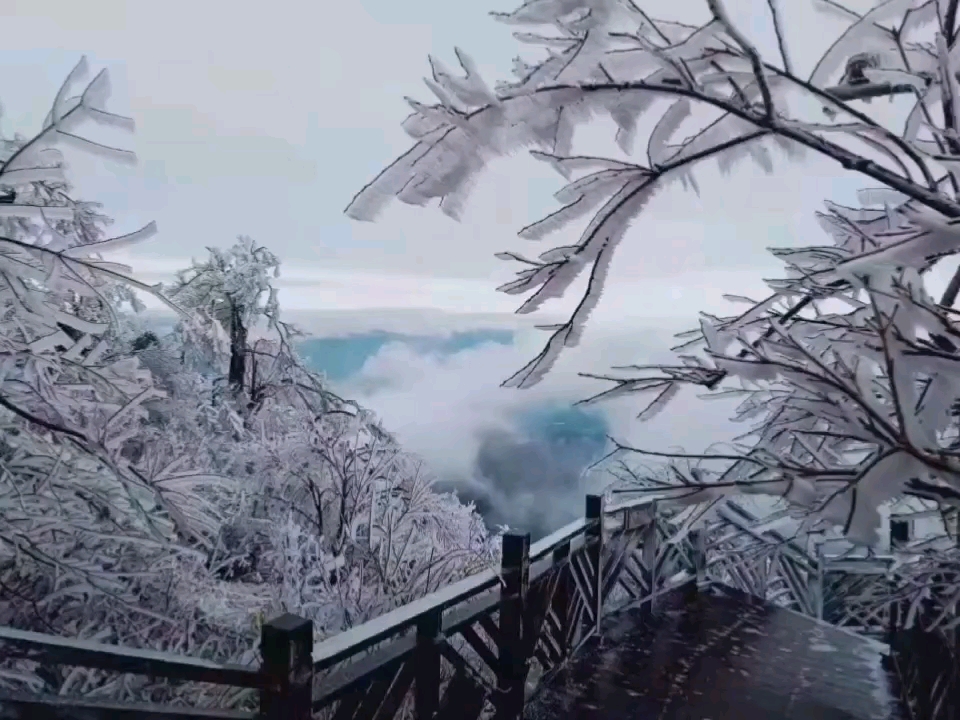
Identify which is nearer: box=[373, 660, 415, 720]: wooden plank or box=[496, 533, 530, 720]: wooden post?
box=[373, 660, 415, 720]: wooden plank

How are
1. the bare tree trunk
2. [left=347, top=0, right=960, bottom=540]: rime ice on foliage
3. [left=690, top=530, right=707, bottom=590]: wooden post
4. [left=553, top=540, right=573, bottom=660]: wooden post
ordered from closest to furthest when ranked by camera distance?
[left=347, top=0, right=960, bottom=540]: rime ice on foliage → [left=553, top=540, right=573, bottom=660]: wooden post → [left=690, top=530, right=707, bottom=590]: wooden post → the bare tree trunk

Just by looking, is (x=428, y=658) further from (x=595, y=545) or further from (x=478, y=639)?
(x=595, y=545)

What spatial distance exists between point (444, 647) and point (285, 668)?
0.86m

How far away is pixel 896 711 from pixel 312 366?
8.87 metres

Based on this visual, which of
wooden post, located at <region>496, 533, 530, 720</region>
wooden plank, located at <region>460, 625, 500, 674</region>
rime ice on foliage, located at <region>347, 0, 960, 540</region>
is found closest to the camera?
rime ice on foliage, located at <region>347, 0, 960, 540</region>

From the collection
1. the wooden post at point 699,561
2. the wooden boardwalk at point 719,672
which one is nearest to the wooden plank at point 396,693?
the wooden boardwalk at point 719,672

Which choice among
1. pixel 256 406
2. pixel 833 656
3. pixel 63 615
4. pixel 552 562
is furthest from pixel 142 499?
pixel 256 406

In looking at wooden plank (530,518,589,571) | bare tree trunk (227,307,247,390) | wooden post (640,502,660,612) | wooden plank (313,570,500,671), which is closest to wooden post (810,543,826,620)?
wooden post (640,502,660,612)

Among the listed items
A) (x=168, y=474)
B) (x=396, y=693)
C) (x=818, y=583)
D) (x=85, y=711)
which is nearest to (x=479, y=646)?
(x=396, y=693)

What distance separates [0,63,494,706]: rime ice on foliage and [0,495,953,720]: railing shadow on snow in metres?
0.98

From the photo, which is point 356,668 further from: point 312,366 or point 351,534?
point 312,366

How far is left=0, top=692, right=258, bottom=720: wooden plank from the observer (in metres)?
1.93

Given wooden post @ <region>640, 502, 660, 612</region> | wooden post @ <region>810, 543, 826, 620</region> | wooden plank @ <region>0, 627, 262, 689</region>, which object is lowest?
wooden post @ <region>810, 543, 826, 620</region>

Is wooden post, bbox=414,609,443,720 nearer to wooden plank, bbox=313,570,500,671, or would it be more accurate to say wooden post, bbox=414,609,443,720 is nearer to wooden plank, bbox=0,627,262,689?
wooden plank, bbox=313,570,500,671
